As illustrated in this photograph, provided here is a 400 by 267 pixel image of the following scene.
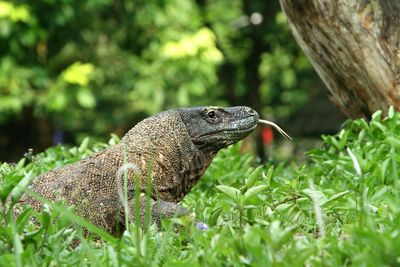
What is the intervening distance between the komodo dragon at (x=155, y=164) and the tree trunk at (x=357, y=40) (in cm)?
141

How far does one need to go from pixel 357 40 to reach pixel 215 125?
64.4 inches

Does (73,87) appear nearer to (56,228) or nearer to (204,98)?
(204,98)

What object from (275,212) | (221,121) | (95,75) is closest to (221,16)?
(95,75)

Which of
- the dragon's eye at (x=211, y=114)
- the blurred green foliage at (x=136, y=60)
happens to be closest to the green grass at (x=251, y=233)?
the dragon's eye at (x=211, y=114)

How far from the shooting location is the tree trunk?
6.17 metres

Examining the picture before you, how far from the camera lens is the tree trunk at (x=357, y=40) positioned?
617 centimetres

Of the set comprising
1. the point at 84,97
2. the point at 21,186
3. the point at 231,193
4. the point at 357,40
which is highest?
the point at 21,186

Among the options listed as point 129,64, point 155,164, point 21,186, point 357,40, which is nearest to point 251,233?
point 21,186

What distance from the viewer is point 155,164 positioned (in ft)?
15.8

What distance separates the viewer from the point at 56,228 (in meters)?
3.56

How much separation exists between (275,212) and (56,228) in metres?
0.91

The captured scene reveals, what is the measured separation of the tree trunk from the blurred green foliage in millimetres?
7326

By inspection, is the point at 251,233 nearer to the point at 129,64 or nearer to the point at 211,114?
the point at 211,114

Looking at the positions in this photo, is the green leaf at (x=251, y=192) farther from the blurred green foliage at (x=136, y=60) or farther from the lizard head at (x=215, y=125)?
the blurred green foliage at (x=136, y=60)
